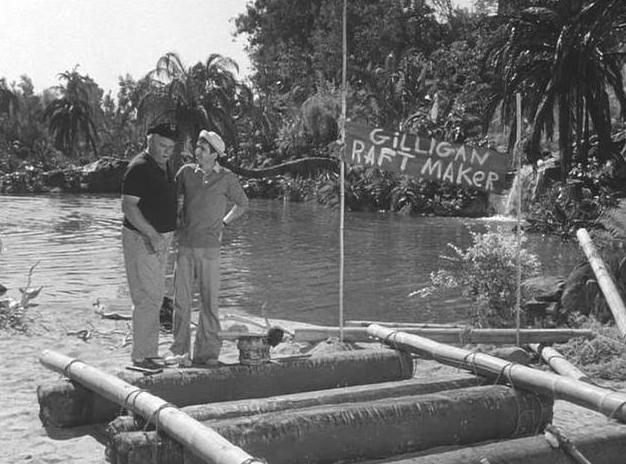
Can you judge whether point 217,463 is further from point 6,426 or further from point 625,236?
point 625,236

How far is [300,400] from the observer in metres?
5.44

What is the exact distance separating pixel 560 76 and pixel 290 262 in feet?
48.8

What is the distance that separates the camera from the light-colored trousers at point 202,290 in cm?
657

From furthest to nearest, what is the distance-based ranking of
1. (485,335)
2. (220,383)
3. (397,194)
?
(397,194) < (485,335) < (220,383)

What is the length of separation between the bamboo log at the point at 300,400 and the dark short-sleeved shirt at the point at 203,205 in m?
1.53

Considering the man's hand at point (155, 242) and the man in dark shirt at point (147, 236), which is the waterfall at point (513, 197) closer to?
the man in dark shirt at point (147, 236)

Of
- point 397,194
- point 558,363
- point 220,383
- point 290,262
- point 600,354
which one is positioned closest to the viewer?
point 220,383

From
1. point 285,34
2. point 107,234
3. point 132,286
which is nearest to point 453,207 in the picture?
point 107,234

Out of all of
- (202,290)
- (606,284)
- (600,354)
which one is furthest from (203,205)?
(606,284)

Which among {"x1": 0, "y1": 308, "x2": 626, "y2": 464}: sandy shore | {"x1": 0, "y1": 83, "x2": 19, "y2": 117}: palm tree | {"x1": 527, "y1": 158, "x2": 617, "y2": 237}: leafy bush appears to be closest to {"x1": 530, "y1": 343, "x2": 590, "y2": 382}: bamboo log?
{"x1": 0, "y1": 308, "x2": 626, "y2": 464}: sandy shore

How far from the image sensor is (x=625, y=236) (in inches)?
404

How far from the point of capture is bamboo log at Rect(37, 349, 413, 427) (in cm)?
561

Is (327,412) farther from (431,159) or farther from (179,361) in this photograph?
(431,159)

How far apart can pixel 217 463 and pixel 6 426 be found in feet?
7.17
